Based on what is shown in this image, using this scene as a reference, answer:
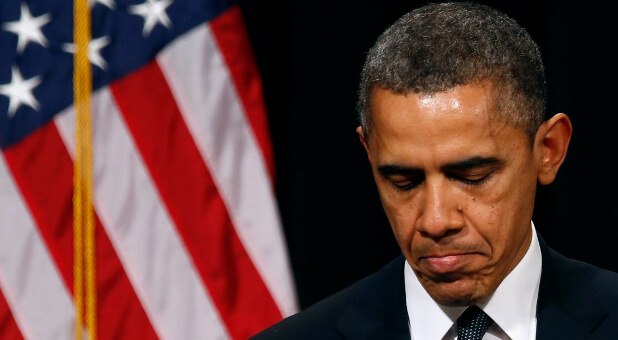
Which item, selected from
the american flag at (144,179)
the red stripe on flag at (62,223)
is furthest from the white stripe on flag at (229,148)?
the red stripe on flag at (62,223)

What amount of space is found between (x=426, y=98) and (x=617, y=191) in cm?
104

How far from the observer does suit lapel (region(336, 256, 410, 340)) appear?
1283 mm

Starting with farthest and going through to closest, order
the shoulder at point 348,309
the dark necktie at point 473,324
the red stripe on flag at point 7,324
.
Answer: the red stripe on flag at point 7,324 < the shoulder at point 348,309 < the dark necktie at point 473,324

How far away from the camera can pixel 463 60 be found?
1.11 m

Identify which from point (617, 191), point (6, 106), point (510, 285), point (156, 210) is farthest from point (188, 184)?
point (510, 285)

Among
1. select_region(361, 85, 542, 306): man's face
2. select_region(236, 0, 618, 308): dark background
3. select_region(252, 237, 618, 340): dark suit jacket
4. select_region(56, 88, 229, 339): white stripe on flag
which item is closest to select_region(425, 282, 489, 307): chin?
select_region(361, 85, 542, 306): man's face

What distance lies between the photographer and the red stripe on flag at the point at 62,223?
6.91ft

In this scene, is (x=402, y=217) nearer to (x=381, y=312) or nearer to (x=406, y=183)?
(x=406, y=183)

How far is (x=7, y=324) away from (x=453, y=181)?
1318 mm

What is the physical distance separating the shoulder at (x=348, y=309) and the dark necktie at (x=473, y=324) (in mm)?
110

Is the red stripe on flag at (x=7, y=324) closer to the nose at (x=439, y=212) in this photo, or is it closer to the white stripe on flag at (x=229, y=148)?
the white stripe on flag at (x=229, y=148)

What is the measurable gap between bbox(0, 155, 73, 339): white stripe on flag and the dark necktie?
1.15 m

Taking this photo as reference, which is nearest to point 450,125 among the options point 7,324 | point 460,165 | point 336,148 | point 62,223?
point 460,165

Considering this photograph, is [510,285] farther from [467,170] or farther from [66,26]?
[66,26]
